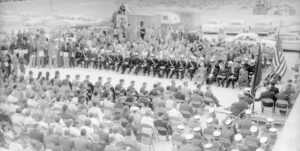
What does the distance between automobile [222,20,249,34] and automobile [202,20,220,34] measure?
230mm

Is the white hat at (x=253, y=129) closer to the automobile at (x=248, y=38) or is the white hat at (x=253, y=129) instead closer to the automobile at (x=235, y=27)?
the automobile at (x=248, y=38)

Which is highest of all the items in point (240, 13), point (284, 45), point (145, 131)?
point (240, 13)

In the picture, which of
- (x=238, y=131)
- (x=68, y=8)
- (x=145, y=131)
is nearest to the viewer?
Answer: (x=238, y=131)

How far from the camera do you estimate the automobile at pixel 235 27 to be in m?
13.7

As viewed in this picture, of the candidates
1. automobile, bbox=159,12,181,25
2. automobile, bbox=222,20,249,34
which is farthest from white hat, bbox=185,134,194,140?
automobile, bbox=159,12,181,25

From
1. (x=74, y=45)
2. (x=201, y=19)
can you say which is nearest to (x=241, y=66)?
(x=201, y=19)

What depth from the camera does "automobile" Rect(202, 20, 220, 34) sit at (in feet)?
46.8

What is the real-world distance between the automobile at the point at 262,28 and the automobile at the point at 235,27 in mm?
225

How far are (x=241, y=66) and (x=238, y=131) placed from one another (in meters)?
2.73

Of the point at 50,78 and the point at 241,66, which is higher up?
the point at 241,66

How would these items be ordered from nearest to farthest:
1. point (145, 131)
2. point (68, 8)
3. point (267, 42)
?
point (145, 131)
point (267, 42)
point (68, 8)

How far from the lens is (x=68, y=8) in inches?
633

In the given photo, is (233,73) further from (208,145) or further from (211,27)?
(208,145)

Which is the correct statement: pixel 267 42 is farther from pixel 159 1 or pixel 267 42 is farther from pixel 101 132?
pixel 101 132
